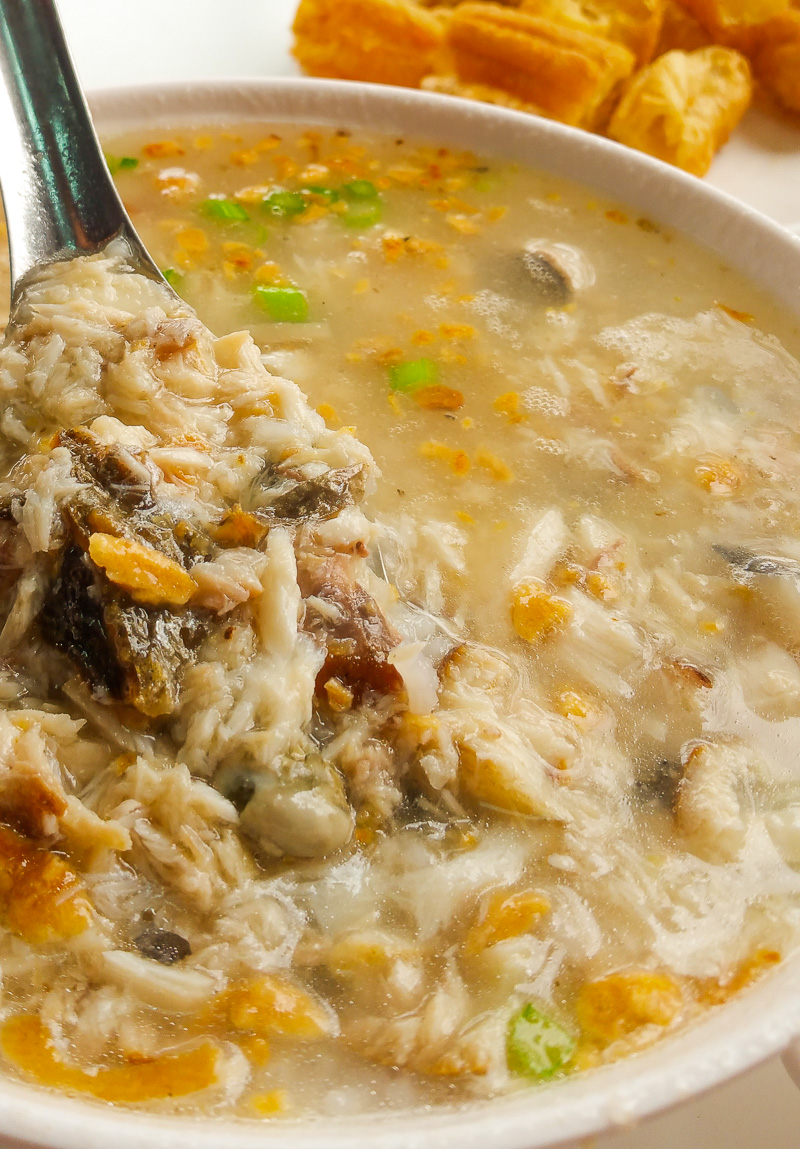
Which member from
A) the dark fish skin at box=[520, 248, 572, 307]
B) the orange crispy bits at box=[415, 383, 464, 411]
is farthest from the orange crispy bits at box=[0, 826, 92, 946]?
the dark fish skin at box=[520, 248, 572, 307]

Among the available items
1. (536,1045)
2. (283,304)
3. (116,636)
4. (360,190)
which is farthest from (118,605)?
(360,190)

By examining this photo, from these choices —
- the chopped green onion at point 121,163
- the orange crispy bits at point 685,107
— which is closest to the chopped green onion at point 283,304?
the chopped green onion at point 121,163

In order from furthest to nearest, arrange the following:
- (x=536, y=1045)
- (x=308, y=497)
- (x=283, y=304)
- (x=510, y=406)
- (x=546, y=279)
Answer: (x=546, y=279), (x=283, y=304), (x=510, y=406), (x=308, y=497), (x=536, y=1045)

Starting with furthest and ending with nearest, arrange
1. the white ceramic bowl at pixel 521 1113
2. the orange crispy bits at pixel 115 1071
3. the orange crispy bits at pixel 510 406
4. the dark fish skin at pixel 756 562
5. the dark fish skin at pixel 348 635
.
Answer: the orange crispy bits at pixel 510 406 < the dark fish skin at pixel 756 562 < the dark fish skin at pixel 348 635 < the orange crispy bits at pixel 115 1071 < the white ceramic bowl at pixel 521 1113

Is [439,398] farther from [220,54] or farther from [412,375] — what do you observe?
[220,54]

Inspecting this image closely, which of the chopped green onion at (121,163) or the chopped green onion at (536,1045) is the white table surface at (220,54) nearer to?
the chopped green onion at (121,163)

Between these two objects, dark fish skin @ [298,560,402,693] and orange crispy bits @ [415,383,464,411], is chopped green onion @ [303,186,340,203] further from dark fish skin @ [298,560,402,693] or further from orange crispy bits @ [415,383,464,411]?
dark fish skin @ [298,560,402,693]
